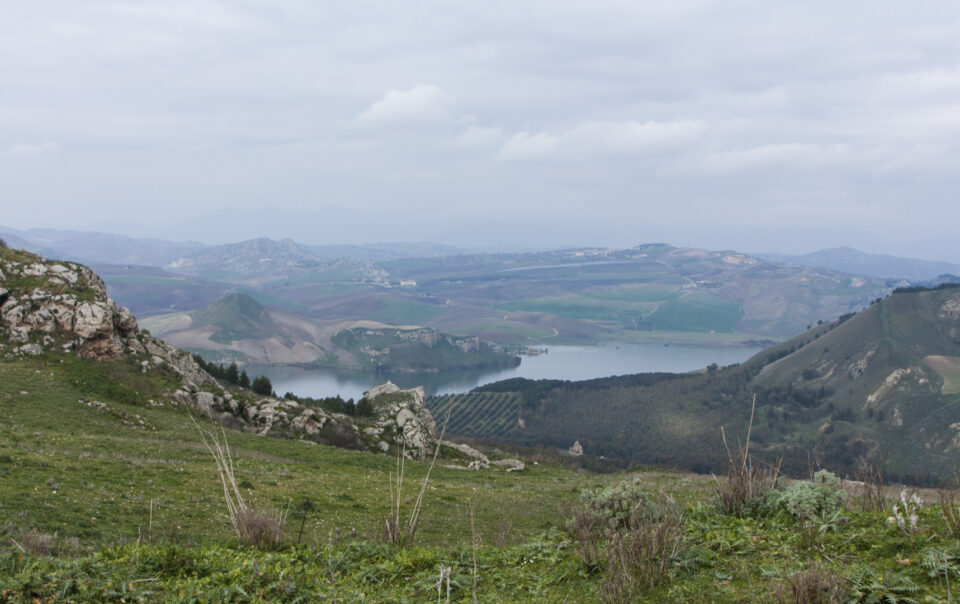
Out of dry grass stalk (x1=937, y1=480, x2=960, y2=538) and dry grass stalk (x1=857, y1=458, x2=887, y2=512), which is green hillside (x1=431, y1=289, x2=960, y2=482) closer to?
dry grass stalk (x1=857, y1=458, x2=887, y2=512)

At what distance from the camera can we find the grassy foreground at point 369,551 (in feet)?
18.9

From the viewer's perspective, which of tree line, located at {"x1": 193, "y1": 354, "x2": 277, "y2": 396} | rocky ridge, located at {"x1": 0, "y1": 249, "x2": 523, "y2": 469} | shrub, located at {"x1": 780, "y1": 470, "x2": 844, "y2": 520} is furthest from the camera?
tree line, located at {"x1": 193, "y1": 354, "x2": 277, "y2": 396}

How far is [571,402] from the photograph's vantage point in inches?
5236

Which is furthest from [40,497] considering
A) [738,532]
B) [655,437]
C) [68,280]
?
[655,437]

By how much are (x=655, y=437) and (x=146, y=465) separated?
104083mm

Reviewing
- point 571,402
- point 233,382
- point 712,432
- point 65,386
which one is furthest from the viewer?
point 571,402

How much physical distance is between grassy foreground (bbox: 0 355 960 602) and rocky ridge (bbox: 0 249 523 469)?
45.6 ft

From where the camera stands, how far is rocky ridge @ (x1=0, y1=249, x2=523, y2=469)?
1097 inches

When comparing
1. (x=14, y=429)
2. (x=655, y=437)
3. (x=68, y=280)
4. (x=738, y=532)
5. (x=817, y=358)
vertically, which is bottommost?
(x=655, y=437)

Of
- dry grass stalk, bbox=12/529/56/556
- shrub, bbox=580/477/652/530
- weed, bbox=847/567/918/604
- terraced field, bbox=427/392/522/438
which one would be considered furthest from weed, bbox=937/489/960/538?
terraced field, bbox=427/392/522/438

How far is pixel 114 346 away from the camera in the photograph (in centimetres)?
2906

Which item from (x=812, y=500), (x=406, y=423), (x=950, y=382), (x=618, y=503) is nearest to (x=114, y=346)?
(x=406, y=423)

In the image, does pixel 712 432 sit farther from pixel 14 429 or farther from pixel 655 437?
pixel 14 429

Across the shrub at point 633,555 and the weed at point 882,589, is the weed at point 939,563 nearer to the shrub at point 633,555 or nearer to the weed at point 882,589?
the weed at point 882,589
